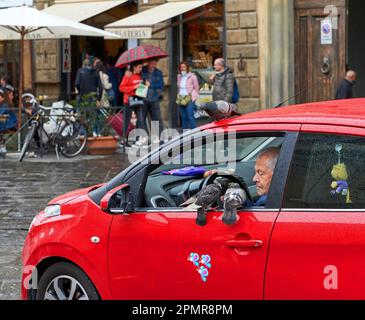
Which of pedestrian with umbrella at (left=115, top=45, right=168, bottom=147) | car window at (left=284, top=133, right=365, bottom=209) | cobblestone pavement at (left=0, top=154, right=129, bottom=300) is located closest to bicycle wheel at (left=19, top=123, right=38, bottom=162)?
cobblestone pavement at (left=0, top=154, right=129, bottom=300)

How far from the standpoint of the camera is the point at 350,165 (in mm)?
4820

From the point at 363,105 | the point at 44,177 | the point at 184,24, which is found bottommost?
the point at 44,177

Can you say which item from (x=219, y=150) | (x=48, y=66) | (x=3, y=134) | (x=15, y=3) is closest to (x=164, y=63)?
(x=48, y=66)

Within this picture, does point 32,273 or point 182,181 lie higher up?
point 182,181

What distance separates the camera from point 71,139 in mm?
17219

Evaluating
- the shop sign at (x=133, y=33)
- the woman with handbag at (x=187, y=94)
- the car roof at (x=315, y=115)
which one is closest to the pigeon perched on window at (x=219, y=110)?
the car roof at (x=315, y=115)

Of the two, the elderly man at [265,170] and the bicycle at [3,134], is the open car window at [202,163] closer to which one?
the elderly man at [265,170]

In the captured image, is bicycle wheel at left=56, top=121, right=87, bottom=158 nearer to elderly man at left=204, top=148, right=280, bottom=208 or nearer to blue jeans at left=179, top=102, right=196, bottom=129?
blue jeans at left=179, top=102, right=196, bottom=129

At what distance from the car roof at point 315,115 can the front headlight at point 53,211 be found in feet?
3.85

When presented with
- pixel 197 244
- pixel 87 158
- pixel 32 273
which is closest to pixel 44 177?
pixel 87 158

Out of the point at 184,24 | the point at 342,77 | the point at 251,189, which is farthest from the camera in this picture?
the point at 184,24

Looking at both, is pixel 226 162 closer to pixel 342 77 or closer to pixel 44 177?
pixel 44 177

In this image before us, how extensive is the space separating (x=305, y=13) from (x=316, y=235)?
15.3 meters

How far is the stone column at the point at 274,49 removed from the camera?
19484 millimetres
